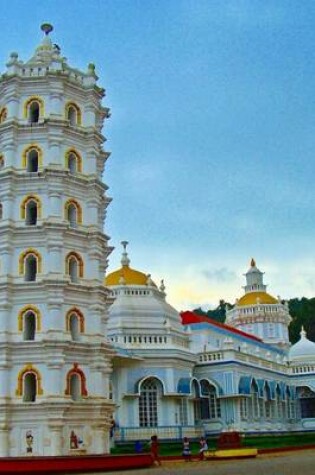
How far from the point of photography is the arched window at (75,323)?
90.7 feet

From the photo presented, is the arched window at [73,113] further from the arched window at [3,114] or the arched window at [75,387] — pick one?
the arched window at [75,387]

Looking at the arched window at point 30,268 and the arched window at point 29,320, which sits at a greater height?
the arched window at point 30,268

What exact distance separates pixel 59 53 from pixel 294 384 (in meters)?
33.1

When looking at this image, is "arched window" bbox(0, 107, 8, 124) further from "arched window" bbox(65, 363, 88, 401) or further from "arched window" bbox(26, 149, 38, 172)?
"arched window" bbox(65, 363, 88, 401)

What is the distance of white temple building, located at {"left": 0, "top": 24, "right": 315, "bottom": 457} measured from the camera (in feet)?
86.5

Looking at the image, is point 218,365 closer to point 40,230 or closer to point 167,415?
point 167,415

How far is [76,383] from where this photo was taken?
27250 millimetres

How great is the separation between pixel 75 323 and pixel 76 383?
2.43 metres

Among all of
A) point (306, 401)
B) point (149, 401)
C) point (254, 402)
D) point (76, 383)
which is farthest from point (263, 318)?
point (76, 383)

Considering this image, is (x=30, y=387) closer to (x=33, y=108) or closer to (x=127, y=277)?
(x=33, y=108)

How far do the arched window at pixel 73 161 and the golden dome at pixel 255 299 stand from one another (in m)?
42.1

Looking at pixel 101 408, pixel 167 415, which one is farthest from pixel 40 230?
pixel 167 415

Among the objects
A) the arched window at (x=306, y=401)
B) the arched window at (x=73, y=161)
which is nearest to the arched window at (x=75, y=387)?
the arched window at (x=73, y=161)

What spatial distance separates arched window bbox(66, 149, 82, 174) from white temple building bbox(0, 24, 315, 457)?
46 millimetres
